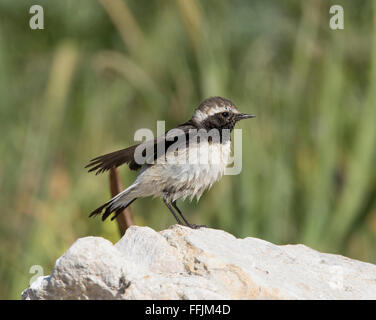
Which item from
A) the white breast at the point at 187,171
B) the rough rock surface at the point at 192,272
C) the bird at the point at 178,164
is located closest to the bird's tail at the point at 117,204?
the bird at the point at 178,164

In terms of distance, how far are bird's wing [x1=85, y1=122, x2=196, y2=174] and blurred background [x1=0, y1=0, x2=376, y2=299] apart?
0.65m

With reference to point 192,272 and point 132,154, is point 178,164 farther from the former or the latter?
point 192,272

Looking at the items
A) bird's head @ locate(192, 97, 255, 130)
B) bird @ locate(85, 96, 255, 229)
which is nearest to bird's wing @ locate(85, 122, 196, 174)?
bird @ locate(85, 96, 255, 229)

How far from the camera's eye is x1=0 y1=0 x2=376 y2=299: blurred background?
6.09 m

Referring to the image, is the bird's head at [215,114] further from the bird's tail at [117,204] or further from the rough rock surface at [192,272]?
the rough rock surface at [192,272]

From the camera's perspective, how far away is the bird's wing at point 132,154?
432 cm

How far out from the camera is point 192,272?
131 inches

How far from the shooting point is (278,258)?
3.79 m

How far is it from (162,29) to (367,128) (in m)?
3.02

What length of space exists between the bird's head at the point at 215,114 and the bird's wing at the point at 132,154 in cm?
10

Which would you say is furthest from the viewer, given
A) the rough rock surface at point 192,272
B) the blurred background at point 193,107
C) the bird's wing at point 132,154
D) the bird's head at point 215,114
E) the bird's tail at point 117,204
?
the blurred background at point 193,107

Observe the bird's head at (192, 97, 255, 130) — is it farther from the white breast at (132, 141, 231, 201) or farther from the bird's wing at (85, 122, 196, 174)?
the white breast at (132, 141, 231, 201)

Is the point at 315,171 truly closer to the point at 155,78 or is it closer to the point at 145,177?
the point at 145,177
